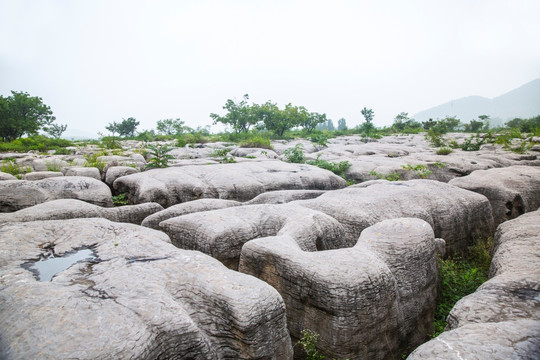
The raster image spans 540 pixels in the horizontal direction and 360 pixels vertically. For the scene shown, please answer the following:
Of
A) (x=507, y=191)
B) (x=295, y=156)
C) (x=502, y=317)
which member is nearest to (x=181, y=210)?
(x=502, y=317)

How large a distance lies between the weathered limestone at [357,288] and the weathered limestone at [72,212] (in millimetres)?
4103

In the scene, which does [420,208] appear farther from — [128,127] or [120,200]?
[128,127]

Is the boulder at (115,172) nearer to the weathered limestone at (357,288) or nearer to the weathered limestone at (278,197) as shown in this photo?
the weathered limestone at (278,197)

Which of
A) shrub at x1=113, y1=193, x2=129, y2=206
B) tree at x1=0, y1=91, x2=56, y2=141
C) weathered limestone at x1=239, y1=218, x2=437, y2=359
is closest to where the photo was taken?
weathered limestone at x1=239, y1=218, x2=437, y2=359

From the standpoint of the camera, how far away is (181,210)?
7.27m

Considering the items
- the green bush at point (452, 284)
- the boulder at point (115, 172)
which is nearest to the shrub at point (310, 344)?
the green bush at point (452, 284)

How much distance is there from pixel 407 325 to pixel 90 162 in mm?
13276

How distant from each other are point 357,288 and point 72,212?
6107 millimetres

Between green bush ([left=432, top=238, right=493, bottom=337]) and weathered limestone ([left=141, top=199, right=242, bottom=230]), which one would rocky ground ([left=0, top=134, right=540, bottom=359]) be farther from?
green bush ([left=432, top=238, right=493, bottom=337])

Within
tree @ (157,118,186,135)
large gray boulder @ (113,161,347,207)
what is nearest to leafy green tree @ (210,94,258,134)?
tree @ (157,118,186,135)

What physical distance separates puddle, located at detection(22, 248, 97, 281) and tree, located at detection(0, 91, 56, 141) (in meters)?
43.1

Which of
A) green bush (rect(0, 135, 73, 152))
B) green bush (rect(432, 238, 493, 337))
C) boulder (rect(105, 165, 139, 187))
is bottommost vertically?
green bush (rect(432, 238, 493, 337))

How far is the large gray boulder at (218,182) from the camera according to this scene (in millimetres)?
9363

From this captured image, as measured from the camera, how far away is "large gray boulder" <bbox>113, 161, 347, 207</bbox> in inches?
369
